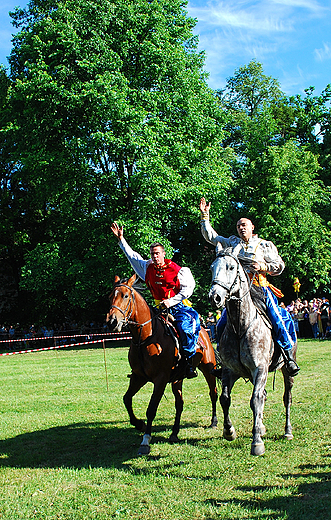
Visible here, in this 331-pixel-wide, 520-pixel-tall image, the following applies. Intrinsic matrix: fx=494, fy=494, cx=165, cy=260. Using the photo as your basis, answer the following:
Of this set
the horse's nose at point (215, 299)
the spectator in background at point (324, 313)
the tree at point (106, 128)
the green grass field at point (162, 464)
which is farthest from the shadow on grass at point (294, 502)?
the spectator in background at point (324, 313)

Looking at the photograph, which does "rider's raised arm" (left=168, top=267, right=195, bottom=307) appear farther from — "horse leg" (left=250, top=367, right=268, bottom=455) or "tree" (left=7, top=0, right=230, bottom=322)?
"tree" (left=7, top=0, right=230, bottom=322)

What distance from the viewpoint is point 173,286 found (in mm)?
8148

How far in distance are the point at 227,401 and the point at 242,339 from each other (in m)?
0.91

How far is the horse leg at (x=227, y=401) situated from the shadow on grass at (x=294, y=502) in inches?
52.2

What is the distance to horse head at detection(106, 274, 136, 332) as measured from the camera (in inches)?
263

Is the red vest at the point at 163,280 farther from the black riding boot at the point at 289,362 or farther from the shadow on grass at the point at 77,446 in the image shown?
the shadow on grass at the point at 77,446

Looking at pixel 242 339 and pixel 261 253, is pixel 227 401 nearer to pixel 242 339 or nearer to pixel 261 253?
pixel 242 339

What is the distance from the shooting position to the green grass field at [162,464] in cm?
499

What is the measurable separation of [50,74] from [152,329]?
21.3 m

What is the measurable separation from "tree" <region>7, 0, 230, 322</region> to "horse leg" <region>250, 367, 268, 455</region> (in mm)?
18291

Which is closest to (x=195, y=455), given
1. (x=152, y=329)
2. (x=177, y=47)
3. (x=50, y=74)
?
(x=152, y=329)

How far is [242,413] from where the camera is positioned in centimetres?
917

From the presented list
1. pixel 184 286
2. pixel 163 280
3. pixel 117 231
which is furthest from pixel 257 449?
pixel 117 231

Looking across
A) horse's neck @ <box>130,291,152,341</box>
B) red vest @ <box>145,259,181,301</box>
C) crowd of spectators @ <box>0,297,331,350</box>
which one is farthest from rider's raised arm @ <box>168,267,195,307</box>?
crowd of spectators @ <box>0,297,331,350</box>
